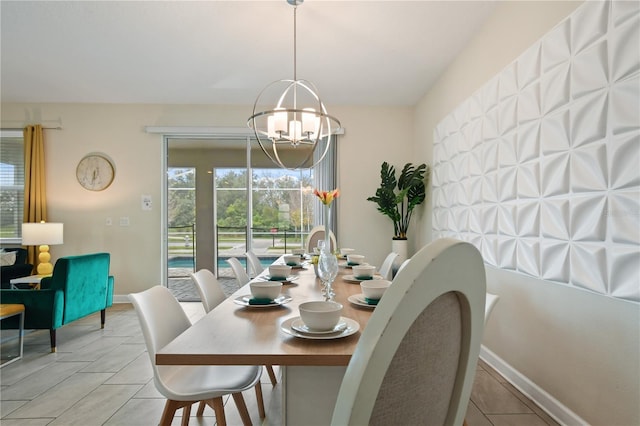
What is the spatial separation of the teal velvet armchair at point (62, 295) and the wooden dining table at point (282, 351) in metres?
2.32

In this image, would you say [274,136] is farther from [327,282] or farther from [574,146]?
[574,146]

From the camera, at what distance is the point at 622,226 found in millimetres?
1565

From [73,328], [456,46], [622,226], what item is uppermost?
[456,46]

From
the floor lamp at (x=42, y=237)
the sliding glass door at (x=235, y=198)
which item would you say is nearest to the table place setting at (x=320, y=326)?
the sliding glass door at (x=235, y=198)

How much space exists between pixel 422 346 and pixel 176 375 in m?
1.43

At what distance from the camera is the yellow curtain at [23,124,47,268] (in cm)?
488

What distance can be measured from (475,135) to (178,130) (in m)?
3.96

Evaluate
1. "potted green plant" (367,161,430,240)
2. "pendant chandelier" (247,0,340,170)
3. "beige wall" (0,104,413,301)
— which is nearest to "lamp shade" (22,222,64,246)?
"beige wall" (0,104,413,301)

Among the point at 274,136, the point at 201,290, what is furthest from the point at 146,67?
the point at 201,290

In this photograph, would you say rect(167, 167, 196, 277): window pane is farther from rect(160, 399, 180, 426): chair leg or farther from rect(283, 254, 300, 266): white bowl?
rect(160, 399, 180, 426): chair leg

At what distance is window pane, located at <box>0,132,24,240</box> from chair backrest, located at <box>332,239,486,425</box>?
636cm

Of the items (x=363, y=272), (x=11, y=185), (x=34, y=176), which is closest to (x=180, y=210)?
(x=34, y=176)

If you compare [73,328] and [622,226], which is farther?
[73,328]

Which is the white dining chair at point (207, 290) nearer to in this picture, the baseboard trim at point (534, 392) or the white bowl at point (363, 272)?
the white bowl at point (363, 272)
